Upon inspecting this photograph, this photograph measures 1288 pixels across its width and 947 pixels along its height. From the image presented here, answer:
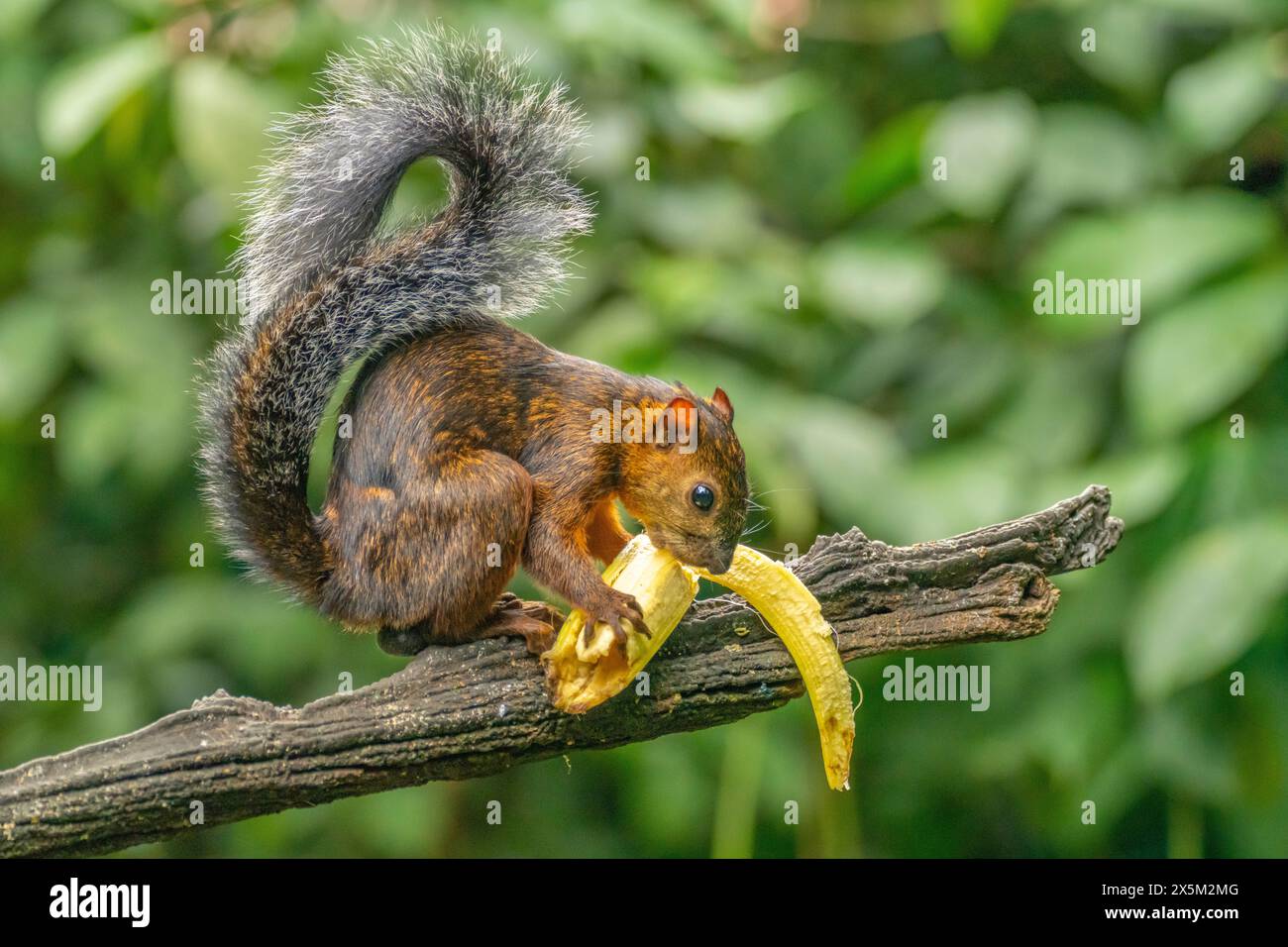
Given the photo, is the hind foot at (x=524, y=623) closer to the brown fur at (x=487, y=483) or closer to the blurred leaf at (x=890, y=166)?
the brown fur at (x=487, y=483)

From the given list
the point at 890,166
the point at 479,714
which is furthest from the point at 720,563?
the point at 890,166

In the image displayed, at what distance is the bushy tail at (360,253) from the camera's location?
2.47 metres

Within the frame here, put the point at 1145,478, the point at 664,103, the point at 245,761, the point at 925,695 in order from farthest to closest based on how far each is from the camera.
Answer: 1. the point at 664,103
2. the point at 925,695
3. the point at 1145,478
4. the point at 245,761

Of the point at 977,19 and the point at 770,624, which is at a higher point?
the point at 977,19

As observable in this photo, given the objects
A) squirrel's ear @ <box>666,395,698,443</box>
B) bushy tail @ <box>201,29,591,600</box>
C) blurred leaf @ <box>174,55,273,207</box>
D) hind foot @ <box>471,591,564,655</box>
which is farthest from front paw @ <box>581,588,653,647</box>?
blurred leaf @ <box>174,55,273,207</box>

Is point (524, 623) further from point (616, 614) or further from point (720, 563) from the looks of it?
point (720, 563)

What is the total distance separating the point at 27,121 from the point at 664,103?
2.22 meters

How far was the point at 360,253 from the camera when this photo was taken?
254 centimetres

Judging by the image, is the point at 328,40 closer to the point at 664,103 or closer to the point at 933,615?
the point at 664,103

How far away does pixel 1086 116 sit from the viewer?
4.56 metres

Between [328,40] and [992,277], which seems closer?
[328,40]

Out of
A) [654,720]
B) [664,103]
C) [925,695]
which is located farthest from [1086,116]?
[654,720]

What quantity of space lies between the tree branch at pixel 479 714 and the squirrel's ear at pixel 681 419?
1.09 feet

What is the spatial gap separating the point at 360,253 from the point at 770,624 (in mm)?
1024
